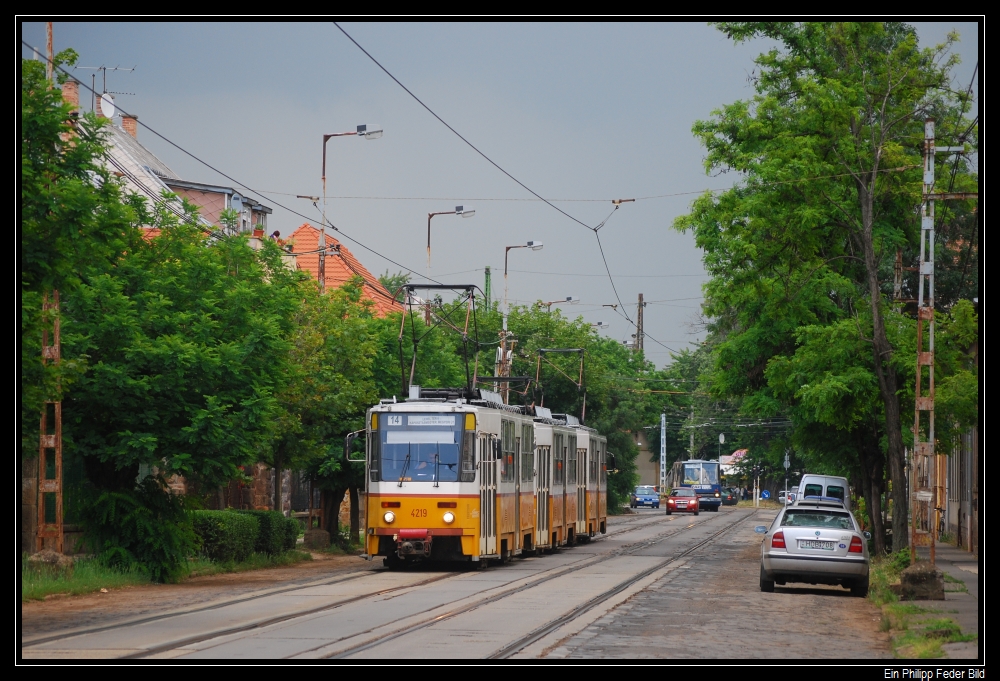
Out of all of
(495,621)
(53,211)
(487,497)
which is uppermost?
(53,211)

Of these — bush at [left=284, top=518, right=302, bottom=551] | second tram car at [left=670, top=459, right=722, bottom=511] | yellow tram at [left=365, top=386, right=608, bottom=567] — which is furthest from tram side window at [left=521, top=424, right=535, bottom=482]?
second tram car at [left=670, top=459, right=722, bottom=511]

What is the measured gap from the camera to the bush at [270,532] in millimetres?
30609

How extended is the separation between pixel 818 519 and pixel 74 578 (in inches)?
477

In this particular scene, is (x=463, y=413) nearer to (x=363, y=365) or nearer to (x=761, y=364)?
(x=363, y=365)

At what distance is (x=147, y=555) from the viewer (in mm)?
24547

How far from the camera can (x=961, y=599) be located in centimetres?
2081

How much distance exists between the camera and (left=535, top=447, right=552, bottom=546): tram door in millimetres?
A: 34844

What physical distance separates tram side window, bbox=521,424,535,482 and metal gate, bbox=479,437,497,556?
3.10 meters

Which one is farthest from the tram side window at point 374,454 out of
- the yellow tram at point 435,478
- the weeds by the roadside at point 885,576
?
the weeds by the roadside at point 885,576

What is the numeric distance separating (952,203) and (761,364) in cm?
633

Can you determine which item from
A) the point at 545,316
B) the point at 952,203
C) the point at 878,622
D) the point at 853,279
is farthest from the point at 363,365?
the point at 545,316

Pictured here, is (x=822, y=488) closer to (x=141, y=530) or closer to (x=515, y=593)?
(x=515, y=593)

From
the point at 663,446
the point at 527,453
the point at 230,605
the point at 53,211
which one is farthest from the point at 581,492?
the point at 663,446
